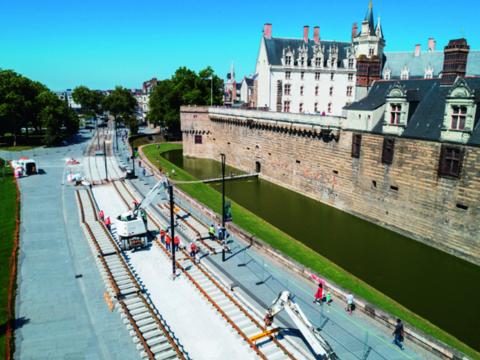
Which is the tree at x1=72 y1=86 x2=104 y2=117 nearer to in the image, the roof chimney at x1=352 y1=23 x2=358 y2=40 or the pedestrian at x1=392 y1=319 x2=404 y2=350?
the roof chimney at x1=352 y1=23 x2=358 y2=40

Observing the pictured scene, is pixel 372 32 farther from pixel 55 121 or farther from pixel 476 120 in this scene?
pixel 55 121

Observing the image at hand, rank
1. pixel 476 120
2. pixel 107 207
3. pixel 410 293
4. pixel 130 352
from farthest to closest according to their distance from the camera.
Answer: pixel 107 207 < pixel 476 120 < pixel 410 293 < pixel 130 352

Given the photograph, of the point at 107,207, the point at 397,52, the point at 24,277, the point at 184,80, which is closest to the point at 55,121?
the point at 184,80

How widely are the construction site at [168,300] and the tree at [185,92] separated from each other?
4416cm

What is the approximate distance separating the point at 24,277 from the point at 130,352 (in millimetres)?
8077

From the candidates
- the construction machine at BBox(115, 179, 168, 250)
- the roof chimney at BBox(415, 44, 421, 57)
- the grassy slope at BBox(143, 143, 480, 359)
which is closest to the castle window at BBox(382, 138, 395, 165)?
the grassy slope at BBox(143, 143, 480, 359)

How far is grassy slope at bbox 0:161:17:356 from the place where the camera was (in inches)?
587

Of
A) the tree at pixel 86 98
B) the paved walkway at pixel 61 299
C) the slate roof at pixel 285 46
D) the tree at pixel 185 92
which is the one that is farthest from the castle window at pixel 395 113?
the tree at pixel 86 98

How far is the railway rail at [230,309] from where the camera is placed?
42.4ft

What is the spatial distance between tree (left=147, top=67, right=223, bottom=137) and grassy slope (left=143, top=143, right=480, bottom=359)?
33.3m

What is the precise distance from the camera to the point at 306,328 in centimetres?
1181

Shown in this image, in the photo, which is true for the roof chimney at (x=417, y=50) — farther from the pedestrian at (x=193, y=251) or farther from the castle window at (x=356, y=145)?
the pedestrian at (x=193, y=251)

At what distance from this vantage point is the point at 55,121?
60188 mm

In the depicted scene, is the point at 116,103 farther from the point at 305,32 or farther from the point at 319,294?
the point at 319,294
